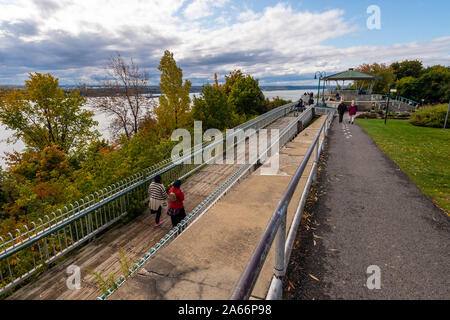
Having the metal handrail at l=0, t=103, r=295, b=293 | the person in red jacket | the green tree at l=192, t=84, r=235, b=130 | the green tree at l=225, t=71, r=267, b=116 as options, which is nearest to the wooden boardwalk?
the metal handrail at l=0, t=103, r=295, b=293

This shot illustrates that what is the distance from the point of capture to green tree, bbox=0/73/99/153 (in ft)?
102

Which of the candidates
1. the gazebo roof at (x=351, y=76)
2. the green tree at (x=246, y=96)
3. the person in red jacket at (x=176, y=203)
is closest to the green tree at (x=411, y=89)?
the gazebo roof at (x=351, y=76)

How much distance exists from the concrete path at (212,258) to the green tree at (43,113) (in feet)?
108

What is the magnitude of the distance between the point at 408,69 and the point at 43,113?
8605cm

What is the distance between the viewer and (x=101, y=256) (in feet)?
19.0

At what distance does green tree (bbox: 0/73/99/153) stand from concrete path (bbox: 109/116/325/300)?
108ft

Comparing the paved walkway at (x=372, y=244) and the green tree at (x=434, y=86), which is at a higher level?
the green tree at (x=434, y=86)

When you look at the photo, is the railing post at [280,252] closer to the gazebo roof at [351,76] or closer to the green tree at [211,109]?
the green tree at [211,109]

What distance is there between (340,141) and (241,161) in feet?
16.3

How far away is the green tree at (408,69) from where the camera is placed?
66.8 meters

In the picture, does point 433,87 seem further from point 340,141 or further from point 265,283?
point 265,283

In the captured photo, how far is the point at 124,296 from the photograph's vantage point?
2512mm

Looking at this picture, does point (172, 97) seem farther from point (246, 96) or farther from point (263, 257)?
point (263, 257)

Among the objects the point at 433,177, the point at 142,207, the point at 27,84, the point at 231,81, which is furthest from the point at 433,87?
the point at 27,84
